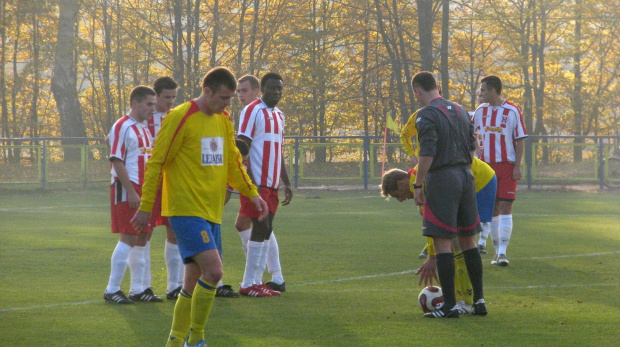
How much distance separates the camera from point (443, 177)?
668 cm

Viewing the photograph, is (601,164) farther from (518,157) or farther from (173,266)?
(173,266)

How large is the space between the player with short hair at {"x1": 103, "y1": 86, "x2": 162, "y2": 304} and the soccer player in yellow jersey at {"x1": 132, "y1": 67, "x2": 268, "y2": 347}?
6.04 ft

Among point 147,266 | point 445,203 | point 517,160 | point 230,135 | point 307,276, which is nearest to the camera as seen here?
point 230,135

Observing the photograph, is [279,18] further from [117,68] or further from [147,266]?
[147,266]

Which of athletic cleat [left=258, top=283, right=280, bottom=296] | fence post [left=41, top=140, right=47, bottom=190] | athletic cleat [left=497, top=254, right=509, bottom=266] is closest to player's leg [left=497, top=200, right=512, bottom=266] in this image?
athletic cleat [left=497, top=254, right=509, bottom=266]

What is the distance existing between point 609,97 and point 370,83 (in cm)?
1039

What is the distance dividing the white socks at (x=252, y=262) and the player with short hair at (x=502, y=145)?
372 centimetres

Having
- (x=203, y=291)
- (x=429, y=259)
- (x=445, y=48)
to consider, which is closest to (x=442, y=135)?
(x=429, y=259)

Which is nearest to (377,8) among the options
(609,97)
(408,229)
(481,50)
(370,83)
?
(370,83)

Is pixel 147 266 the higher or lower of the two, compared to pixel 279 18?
lower

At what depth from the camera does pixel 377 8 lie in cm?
3519

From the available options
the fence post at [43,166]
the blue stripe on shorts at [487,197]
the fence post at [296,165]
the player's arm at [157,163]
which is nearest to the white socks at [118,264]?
the player's arm at [157,163]

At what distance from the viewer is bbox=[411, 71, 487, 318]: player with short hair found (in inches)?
262

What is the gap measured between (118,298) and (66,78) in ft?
97.6
